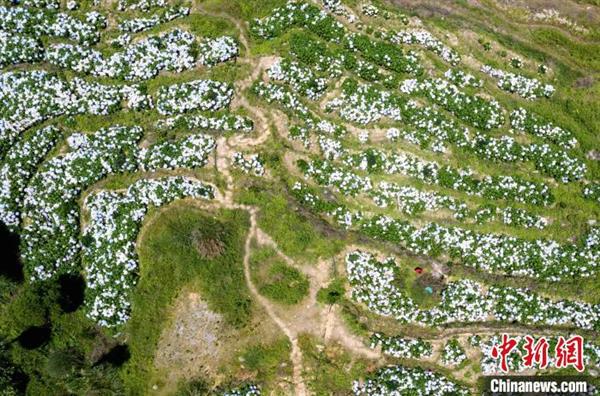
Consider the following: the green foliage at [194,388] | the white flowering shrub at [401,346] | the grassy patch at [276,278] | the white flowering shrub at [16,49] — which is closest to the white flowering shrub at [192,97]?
the white flowering shrub at [16,49]

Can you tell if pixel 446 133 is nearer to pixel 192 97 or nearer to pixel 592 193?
pixel 592 193

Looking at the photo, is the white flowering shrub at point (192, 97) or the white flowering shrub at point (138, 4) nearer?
the white flowering shrub at point (192, 97)

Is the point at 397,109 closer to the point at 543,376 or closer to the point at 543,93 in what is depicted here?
the point at 543,93

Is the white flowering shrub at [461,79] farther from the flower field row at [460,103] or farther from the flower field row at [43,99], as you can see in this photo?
the flower field row at [43,99]

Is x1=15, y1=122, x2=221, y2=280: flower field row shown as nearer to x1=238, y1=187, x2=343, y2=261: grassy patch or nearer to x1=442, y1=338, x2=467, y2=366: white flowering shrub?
x1=238, y1=187, x2=343, y2=261: grassy patch

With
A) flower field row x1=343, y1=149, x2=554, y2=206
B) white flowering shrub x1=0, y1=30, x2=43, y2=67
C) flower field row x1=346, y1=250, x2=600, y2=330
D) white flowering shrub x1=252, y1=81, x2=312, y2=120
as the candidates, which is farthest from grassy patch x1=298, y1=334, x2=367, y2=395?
white flowering shrub x1=0, y1=30, x2=43, y2=67

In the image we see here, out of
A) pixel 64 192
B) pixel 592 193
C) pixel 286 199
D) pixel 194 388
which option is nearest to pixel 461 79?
pixel 592 193
